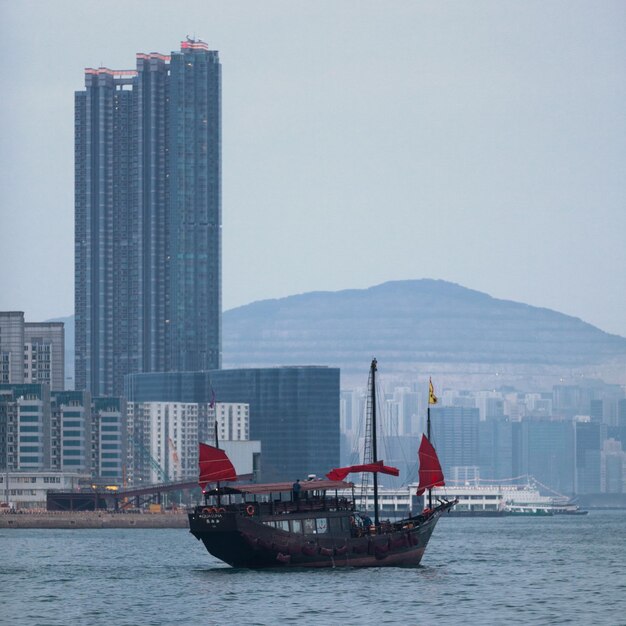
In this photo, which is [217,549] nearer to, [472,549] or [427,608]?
[427,608]

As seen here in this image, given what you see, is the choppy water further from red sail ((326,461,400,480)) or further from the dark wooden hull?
red sail ((326,461,400,480))

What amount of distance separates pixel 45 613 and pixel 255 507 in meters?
26.9

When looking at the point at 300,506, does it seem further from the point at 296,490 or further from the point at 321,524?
→ the point at 321,524

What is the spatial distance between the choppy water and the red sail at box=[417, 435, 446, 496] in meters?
6.24

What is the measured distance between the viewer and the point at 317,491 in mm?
131875

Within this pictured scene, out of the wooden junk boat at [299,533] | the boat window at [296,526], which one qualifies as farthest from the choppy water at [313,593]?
the boat window at [296,526]

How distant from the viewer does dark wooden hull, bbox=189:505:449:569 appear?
5007 inches

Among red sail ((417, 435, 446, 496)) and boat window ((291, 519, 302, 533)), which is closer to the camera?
boat window ((291, 519, 302, 533))

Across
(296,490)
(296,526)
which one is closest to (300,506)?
(296,490)

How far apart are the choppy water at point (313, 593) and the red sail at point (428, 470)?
20.5ft

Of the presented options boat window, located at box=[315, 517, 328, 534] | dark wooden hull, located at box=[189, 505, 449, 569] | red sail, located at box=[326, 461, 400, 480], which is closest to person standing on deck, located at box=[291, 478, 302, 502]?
boat window, located at box=[315, 517, 328, 534]

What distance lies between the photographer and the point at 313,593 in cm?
11175

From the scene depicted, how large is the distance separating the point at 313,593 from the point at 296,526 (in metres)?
17.0

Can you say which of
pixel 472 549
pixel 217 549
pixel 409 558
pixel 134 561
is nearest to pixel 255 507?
pixel 217 549
